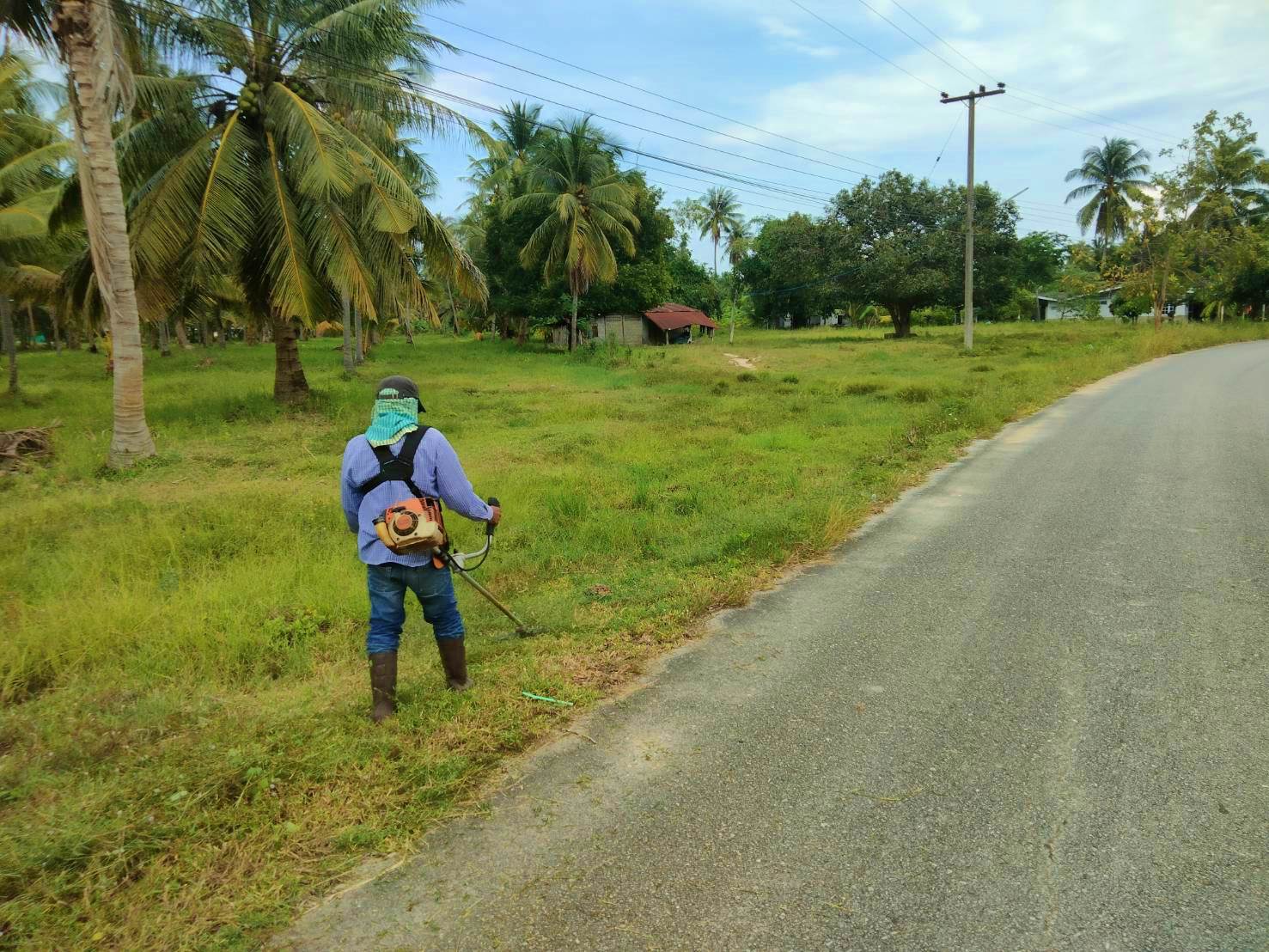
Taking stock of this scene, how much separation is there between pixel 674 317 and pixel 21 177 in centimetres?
3390

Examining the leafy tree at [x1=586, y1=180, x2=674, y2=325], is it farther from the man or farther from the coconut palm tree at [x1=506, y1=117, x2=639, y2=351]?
the man

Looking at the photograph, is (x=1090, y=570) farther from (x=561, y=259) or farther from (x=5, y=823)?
(x=561, y=259)

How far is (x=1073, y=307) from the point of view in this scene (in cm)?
5766

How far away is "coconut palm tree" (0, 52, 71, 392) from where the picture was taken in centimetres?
1639

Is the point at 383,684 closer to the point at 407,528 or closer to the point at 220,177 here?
the point at 407,528

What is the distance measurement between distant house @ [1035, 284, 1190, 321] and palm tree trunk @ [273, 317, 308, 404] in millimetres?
49718

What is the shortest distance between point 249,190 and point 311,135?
171cm

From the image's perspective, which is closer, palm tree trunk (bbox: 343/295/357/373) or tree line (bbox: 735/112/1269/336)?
palm tree trunk (bbox: 343/295/357/373)

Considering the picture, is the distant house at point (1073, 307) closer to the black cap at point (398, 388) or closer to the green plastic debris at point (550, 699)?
the green plastic debris at point (550, 699)

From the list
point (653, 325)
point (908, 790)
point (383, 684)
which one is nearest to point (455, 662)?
point (383, 684)

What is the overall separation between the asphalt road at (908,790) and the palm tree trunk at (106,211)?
390 inches

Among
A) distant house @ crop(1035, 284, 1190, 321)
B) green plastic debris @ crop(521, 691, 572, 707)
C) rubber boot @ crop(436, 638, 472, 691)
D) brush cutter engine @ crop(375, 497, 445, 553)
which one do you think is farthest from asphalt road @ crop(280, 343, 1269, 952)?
distant house @ crop(1035, 284, 1190, 321)

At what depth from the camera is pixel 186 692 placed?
396 cm

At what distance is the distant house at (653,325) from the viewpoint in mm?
43094
